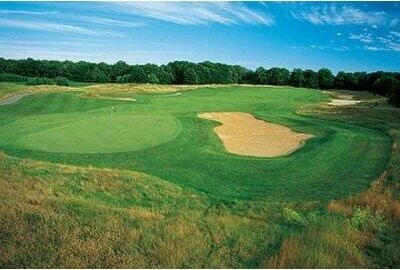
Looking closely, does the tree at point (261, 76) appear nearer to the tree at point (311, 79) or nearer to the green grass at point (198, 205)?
the tree at point (311, 79)

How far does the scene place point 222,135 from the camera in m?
28.9

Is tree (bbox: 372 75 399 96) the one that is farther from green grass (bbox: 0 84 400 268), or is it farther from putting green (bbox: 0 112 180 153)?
putting green (bbox: 0 112 180 153)

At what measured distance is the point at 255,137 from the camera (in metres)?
29.0

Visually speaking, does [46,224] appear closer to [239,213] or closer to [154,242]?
[154,242]

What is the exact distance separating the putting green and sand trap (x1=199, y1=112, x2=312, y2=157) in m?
3.31

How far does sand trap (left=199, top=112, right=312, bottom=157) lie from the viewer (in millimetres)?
24297

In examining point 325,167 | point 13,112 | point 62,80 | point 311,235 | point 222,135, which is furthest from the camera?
point 62,80

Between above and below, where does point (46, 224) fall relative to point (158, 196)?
above

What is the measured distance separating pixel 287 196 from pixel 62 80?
81.1m

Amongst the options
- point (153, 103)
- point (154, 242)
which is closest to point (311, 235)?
point (154, 242)

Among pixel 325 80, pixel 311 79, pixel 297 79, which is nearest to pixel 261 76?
pixel 297 79

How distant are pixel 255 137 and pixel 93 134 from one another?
9.81 meters

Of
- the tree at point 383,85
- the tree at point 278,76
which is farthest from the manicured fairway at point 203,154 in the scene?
the tree at point 278,76

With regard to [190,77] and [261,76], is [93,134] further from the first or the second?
[261,76]
